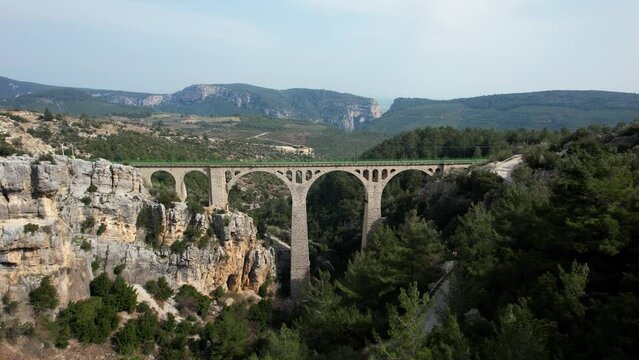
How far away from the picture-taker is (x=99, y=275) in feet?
73.6

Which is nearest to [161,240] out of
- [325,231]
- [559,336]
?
[325,231]

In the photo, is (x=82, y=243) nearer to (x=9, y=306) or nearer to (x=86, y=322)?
(x=9, y=306)

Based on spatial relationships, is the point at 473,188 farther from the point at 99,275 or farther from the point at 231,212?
the point at 99,275

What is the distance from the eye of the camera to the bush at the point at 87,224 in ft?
77.1

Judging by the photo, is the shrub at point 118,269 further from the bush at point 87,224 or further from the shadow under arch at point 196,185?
the shadow under arch at point 196,185

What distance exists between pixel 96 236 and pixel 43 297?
4.98 m

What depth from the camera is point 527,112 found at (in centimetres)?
11712

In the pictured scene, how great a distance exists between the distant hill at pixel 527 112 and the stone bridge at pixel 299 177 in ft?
239

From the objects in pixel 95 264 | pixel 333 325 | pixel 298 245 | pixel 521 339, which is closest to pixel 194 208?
pixel 95 264

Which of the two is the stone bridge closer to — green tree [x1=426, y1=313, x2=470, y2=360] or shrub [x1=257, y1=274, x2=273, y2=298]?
shrub [x1=257, y1=274, x2=273, y2=298]

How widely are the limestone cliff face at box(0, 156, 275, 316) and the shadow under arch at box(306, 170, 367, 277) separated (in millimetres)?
6553

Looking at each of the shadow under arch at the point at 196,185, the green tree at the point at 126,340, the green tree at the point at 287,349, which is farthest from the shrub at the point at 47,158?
the green tree at the point at 287,349

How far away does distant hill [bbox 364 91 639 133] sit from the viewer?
98.6 m

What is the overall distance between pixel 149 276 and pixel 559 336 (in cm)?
2190
